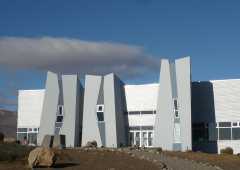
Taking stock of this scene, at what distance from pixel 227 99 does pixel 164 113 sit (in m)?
7.37

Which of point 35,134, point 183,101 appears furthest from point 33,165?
point 35,134

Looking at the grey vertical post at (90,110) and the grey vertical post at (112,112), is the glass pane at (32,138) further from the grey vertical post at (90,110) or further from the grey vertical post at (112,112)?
the grey vertical post at (112,112)

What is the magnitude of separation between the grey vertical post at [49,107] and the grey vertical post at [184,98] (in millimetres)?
14726

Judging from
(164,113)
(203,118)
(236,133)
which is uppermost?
(164,113)

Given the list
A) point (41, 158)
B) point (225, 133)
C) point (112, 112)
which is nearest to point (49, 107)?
point (112, 112)

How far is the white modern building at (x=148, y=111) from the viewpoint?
176 feet

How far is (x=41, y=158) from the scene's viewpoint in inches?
942

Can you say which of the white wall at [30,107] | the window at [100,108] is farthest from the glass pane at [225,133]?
the white wall at [30,107]

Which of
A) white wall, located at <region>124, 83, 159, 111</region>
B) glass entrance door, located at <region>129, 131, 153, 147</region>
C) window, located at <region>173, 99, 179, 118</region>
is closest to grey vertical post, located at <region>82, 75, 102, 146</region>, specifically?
white wall, located at <region>124, 83, 159, 111</region>

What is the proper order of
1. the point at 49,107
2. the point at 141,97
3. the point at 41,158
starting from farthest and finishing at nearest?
1. the point at 141,97
2. the point at 49,107
3. the point at 41,158

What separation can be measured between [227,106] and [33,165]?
35.6 m

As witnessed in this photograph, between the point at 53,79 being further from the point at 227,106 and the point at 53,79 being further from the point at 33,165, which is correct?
the point at 33,165

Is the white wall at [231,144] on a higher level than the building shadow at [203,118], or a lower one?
lower

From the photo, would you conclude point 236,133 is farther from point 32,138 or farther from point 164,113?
point 32,138
